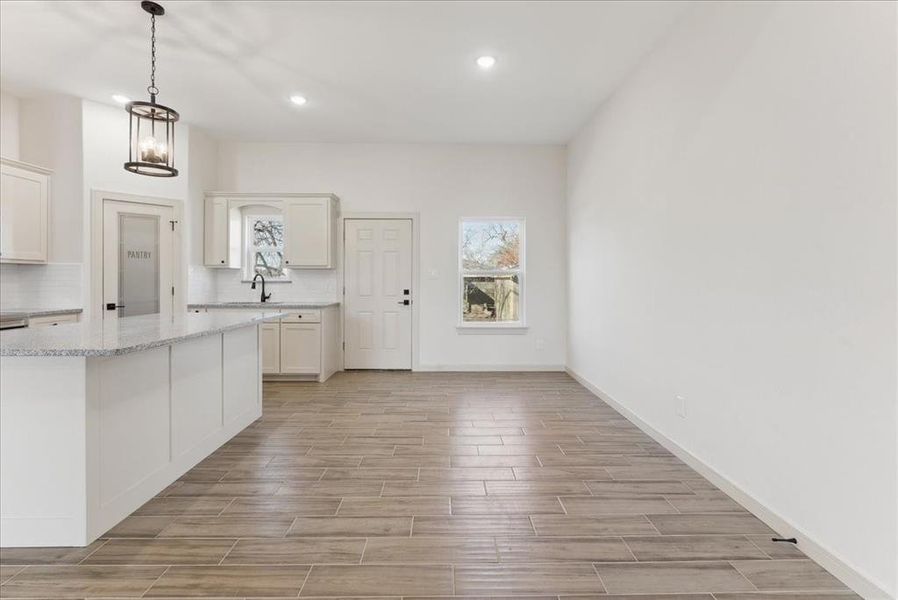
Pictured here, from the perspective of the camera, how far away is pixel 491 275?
6.17 m

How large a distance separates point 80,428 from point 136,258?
3749mm

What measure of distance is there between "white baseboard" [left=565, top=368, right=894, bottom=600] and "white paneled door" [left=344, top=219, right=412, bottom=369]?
11.5ft

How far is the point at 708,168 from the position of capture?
2.73 m

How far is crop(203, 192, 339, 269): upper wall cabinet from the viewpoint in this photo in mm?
5684

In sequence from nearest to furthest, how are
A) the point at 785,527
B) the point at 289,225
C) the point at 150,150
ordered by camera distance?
the point at 785,527, the point at 150,150, the point at 289,225

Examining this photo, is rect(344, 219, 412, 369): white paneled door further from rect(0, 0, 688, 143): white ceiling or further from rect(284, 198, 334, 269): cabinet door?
rect(0, 0, 688, 143): white ceiling

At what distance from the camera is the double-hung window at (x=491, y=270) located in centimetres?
616

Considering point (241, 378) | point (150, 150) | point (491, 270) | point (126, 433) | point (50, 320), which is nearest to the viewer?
point (126, 433)

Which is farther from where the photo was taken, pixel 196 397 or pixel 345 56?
pixel 345 56

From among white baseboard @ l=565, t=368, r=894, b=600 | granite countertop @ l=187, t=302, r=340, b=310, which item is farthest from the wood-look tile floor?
granite countertop @ l=187, t=302, r=340, b=310

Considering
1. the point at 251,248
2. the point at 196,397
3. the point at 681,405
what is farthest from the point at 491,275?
the point at 196,397

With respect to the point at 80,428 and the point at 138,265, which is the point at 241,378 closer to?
the point at 80,428

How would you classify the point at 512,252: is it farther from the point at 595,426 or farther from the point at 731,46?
the point at 731,46

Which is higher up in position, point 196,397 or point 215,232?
point 215,232
